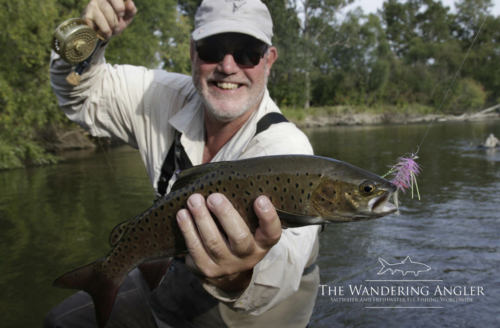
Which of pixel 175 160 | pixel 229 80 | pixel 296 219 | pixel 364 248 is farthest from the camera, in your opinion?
pixel 364 248

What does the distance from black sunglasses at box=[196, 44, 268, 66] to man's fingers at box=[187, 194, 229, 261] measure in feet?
4.94

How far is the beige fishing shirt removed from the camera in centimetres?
232

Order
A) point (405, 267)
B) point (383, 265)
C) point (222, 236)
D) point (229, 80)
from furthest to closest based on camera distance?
1. point (383, 265)
2. point (405, 267)
3. point (229, 80)
4. point (222, 236)

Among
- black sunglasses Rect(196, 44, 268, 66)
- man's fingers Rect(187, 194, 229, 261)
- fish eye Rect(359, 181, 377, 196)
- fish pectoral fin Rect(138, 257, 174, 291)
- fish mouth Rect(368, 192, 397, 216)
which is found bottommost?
fish pectoral fin Rect(138, 257, 174, 291)

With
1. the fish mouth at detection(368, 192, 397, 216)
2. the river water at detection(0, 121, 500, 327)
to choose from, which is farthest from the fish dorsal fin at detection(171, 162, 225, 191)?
the river water at detection(0, 121, 500, 327)

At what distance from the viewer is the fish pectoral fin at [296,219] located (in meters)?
1.73

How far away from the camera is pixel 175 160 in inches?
126

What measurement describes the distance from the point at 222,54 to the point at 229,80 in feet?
0.63

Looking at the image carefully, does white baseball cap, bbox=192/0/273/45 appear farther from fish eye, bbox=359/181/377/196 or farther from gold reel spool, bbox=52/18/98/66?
fish eye, bbox=359/181/377/196

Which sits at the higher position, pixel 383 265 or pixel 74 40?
pixel 74 40

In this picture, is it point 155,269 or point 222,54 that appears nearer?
point 155,269

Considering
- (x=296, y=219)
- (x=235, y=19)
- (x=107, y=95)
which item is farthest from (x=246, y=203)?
(x=107, y=95)

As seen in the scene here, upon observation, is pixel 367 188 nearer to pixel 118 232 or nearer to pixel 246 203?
pixel 246 203

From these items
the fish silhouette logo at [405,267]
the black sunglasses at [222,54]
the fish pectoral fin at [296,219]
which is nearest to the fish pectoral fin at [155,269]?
the fish pectoral fin at [296,219]
